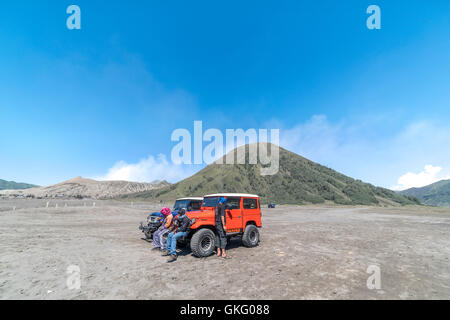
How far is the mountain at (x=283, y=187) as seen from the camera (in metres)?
80.7

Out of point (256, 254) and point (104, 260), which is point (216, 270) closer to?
point (256, 254)

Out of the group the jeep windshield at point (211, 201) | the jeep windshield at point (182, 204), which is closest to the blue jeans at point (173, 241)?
the jeep windshield at point (211, 201)

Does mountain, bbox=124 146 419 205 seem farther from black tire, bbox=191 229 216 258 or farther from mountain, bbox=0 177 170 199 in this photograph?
black tire, bbox=191 229 216 258

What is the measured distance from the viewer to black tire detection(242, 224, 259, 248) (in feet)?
30.4

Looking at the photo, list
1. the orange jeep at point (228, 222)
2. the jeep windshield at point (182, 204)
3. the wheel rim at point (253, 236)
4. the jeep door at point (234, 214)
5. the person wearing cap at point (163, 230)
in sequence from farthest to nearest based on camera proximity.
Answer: the jeep windshield at point (182, 204), the wheel rim at point (253, 236), the jeep door at point (234, 214), the person wearing cap at point (163, 230), the orange jeep at point (228, 222)

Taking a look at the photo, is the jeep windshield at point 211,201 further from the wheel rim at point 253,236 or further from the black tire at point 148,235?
the black tire at point 148,235

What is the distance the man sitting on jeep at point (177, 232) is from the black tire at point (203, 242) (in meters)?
0.48

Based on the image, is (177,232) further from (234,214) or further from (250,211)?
(250,211)

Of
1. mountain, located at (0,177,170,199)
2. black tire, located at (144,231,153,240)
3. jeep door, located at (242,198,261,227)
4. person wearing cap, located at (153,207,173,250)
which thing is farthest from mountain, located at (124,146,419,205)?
person wearing cap, located at (153,207,173,250)

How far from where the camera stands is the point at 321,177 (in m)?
102

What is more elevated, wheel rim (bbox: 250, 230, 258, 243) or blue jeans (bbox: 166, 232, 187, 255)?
blue jeans (bbox: 166, 232, 187, 255)

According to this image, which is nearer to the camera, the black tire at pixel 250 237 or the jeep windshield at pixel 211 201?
the jeep windshield at pixel 211 201
